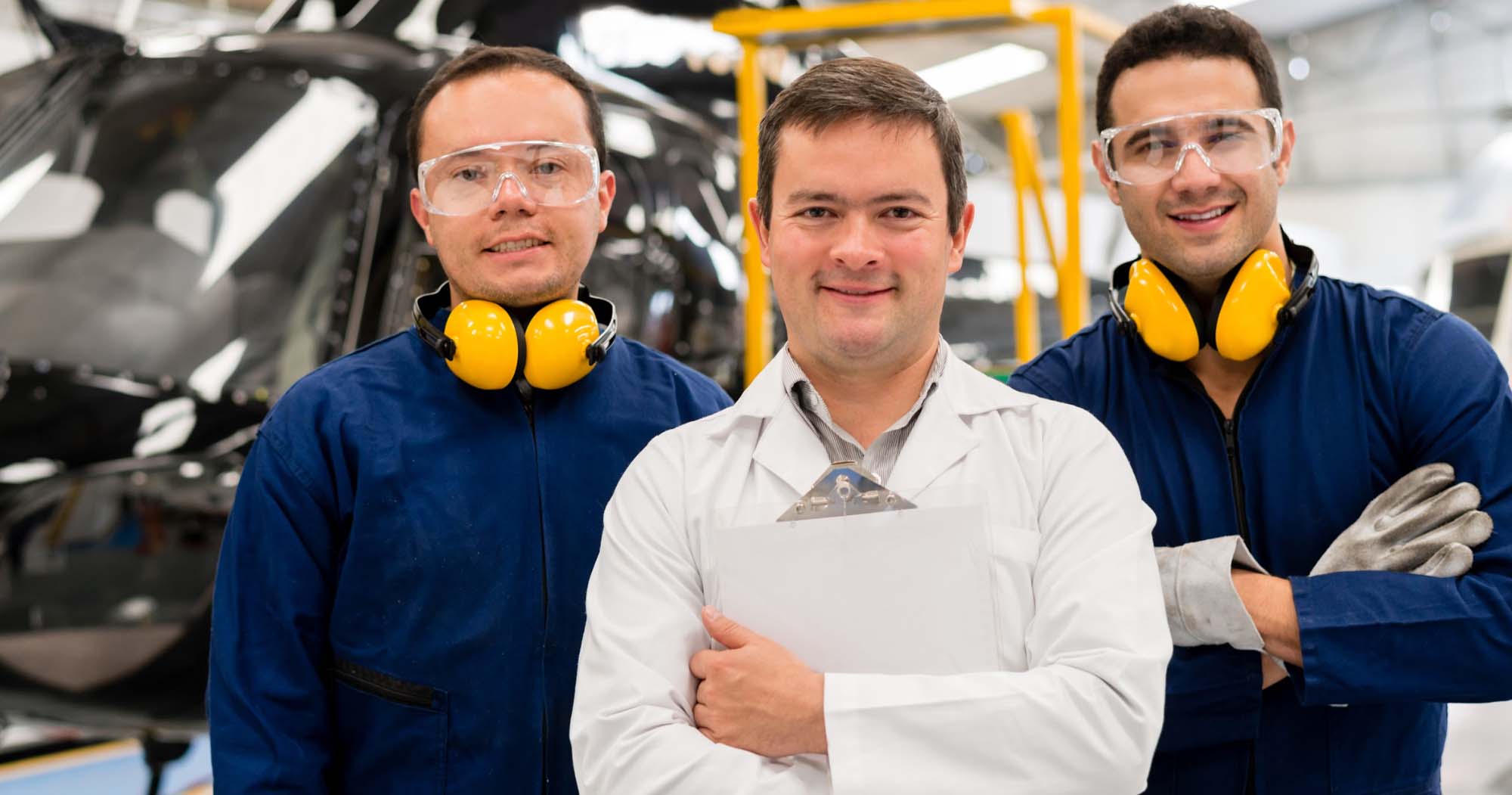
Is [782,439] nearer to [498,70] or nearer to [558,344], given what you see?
[558,344]

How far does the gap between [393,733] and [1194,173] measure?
5.40 feet

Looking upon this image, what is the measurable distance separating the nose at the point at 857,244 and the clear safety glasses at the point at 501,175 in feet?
2.07

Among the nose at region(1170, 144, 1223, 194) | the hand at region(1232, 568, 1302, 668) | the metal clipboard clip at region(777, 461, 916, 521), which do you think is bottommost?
the hand at region(1232, 568, 1302, 668)

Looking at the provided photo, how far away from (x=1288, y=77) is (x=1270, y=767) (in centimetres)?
2306

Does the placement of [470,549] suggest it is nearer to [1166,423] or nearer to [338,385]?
[338,385]

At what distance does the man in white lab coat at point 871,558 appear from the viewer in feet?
4.96

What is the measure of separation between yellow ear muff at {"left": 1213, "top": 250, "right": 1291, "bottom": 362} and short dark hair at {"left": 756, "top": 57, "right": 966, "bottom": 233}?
57 centimetres

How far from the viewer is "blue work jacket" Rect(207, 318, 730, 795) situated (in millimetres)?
1961

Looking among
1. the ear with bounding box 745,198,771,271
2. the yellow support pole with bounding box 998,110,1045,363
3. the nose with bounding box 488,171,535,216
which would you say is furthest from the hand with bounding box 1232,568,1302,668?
the yellow support pole with bounding box 998,110,1045,363

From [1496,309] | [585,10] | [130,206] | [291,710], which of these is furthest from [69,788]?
[1496,309]

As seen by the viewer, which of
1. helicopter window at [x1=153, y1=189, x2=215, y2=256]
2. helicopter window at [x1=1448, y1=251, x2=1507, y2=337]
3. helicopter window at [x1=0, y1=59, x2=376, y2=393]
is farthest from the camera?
helicopter window at [x1=1448, y1=251, x2=1507, y2=337]

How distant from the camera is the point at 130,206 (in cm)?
377

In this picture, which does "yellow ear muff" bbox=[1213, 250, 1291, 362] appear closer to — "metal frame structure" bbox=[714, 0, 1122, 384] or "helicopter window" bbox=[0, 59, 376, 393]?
"metal frame structure" bbox=[714, 0, 1122, 384]

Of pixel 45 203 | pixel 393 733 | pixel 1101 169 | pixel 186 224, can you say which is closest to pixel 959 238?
pixel 1101 169
